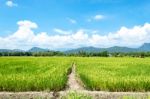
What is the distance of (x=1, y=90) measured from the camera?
11.5 meters

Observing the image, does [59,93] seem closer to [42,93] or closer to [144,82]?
[42,93]

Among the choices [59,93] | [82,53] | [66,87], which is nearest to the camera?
[59,93]

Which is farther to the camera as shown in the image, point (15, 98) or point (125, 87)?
point (125, 87)

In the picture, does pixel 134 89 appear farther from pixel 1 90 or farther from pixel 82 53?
pixel 82 53

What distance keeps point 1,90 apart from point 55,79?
188cm

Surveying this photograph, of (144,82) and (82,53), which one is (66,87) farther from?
(82,53)

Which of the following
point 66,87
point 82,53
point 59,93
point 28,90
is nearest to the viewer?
point 59,93

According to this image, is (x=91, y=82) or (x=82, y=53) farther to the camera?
(x=82, y=53)

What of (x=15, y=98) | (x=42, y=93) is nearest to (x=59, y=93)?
(x=42, y=93)

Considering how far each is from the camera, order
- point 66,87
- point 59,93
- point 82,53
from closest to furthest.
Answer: point 59,93 → point 66,87 → point 82,53

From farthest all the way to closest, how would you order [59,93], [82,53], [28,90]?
[82,53] < [28,90] < [59,93]

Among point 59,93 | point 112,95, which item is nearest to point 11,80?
point 59,93

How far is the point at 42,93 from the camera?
1039cm

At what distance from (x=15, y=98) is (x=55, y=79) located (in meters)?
1.91
